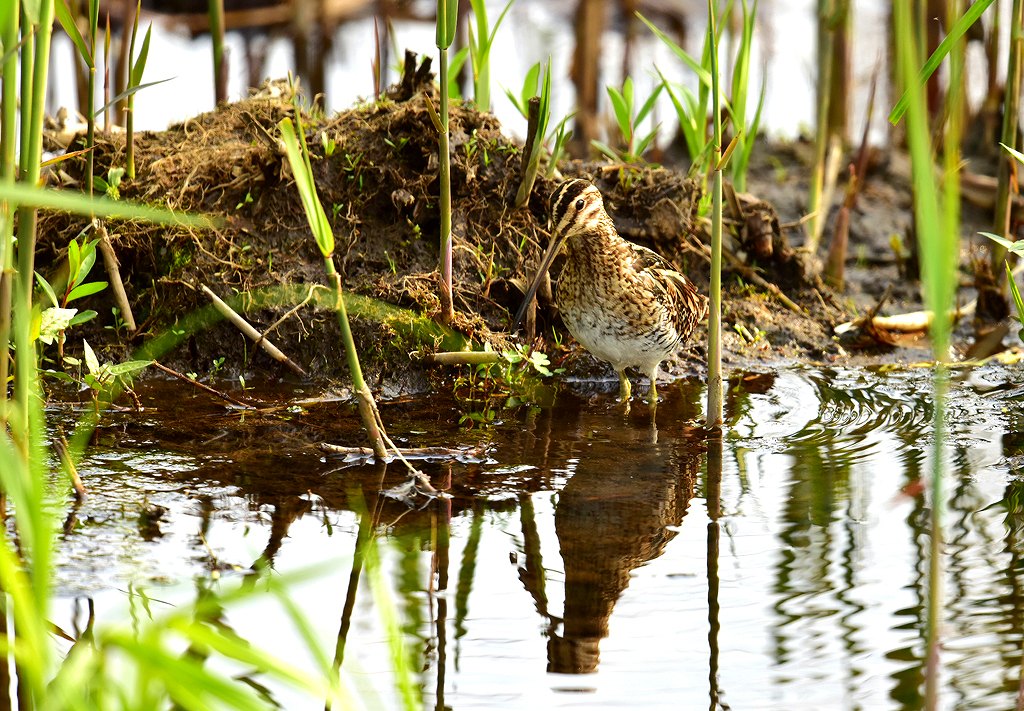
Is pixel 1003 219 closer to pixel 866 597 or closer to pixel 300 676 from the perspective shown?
pixel 866 597

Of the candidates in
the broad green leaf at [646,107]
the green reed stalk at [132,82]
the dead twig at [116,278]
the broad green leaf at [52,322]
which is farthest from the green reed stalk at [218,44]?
the broad green leaf at [52,322]

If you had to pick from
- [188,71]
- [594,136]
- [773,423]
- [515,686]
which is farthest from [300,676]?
[188,71]

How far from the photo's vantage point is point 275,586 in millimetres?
2189

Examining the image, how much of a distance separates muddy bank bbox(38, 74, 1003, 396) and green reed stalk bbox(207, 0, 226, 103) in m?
0.53

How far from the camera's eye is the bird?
16.0ft

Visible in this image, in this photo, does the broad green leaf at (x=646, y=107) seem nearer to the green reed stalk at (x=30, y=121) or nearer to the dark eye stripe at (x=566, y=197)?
the dark eye stripe at (x=566, y=197)

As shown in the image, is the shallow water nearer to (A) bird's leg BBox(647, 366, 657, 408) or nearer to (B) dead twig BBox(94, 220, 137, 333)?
(A) bird's leg BBox(647, 366, 657, 408)

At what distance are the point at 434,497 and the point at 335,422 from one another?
929 mm

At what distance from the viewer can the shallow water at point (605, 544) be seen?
2.80m

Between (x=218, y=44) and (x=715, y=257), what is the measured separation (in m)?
3.42

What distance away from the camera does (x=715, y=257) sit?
13.6ft

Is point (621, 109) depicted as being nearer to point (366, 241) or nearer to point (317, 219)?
point (366, 241)

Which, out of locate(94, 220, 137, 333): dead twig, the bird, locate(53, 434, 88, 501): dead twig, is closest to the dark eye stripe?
the bird

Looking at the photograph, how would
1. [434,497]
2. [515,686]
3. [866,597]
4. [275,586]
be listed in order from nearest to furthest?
[275,586], [515,686], [866,597], [434,497]
